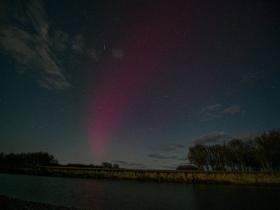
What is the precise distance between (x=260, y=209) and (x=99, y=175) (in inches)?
4403

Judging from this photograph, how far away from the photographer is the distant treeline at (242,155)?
102m

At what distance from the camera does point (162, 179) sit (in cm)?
11006

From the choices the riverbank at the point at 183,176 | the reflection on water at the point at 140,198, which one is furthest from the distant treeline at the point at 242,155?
the reflection on water at the point at 140,198

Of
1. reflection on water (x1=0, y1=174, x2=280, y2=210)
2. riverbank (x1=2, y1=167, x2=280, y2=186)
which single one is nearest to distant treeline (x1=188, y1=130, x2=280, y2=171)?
riverbank (x1=2, y1=167, x2=280, y2=186)

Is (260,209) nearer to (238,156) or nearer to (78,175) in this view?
(238,156)

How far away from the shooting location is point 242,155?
11806 cm

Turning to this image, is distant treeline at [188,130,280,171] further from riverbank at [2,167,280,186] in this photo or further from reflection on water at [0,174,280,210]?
reflection on water at [0,174,280,210]

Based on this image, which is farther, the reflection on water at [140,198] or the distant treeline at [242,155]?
the distant treeline at [242,155]

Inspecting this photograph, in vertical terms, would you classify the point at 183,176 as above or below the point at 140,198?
above

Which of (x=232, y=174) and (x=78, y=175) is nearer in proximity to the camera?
(x=232, y=174)

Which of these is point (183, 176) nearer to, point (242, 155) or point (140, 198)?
point (242, 155)

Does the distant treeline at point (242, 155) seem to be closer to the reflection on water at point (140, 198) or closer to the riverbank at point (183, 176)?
the riverbank at point (183, 176)

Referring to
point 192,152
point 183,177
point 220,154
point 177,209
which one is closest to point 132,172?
point 183,177

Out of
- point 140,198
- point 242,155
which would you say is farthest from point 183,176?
point 140,198
